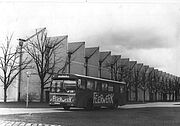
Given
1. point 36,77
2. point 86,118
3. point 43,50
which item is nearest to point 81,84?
point 86,118

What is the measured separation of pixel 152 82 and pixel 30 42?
107 feet

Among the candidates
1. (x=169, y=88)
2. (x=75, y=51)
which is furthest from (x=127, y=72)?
(x=169, y=88)

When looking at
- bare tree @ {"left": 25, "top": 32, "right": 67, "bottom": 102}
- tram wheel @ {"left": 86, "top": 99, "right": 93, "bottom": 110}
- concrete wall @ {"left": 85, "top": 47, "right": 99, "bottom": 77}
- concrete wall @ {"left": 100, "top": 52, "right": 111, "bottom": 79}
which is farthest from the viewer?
concrete wall @ {"left": 100, "top": 52, "right": 111, "bottom": 79}

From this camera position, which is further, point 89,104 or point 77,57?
point 77,57

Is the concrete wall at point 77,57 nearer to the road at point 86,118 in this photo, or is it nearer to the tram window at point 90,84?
the tram window at point 90,84

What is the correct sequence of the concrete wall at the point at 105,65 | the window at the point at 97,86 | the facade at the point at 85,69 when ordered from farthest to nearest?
the concrete wall at the point at 105,65 < the facade at the point at 85,69 < the window at the point at 97,86

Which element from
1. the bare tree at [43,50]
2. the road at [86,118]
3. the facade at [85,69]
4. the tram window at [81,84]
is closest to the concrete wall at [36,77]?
the facade at [85,69]

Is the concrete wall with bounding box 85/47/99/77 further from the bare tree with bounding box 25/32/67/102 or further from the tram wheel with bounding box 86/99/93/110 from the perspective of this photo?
the tram wheel with bounding box 86/99/93/110

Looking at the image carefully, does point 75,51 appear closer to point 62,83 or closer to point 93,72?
point 93,72

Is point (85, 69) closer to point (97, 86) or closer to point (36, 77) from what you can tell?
point (36, 77)

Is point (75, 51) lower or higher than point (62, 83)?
higher

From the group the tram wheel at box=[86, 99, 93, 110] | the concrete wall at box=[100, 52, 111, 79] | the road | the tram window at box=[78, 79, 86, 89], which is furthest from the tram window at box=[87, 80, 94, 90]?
the concrete wall at box=[100, 52, 111, 79]

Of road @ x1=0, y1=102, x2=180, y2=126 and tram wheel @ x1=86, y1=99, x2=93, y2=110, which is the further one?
tram wheel @ x1=86, y1=99, x2=93, y2=110

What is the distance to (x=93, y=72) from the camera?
46438 millimetres
